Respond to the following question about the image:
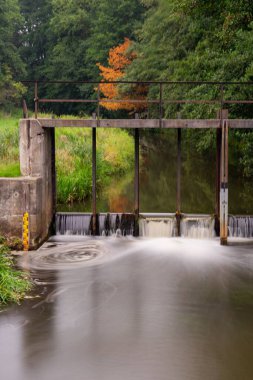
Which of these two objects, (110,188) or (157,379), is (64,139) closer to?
(110,188)

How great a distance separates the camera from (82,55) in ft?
183

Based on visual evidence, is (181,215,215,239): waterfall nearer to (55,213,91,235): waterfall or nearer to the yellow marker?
(55,213,91,235): waterfall

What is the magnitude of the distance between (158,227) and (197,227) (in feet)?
3.56

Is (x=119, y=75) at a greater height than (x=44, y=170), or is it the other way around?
(x=119, y=75)

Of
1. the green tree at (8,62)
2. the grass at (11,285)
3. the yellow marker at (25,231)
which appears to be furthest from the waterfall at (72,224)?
the green tree at (8,62)

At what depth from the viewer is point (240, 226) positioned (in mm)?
16016

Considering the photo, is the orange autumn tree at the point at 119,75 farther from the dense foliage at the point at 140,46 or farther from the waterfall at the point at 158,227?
the waterfall at the point at 158,227

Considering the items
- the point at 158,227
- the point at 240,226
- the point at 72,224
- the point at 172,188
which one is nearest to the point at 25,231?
the point at 72,224

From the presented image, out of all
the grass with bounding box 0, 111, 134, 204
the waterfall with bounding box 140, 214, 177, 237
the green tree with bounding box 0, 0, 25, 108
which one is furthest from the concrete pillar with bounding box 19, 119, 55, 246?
the green tree with bounding box 0, 0, 25, 108

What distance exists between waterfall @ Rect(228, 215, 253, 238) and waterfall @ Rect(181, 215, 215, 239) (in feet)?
1.74

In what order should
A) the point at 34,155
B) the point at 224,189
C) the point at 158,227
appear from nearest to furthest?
the point at 224,189 → the point at 34,155 → the point at 158,227

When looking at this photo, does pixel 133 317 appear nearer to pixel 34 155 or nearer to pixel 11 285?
pixel 11 285

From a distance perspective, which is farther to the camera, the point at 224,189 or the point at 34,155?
the point at 34,155

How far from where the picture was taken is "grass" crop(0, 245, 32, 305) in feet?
34.4
